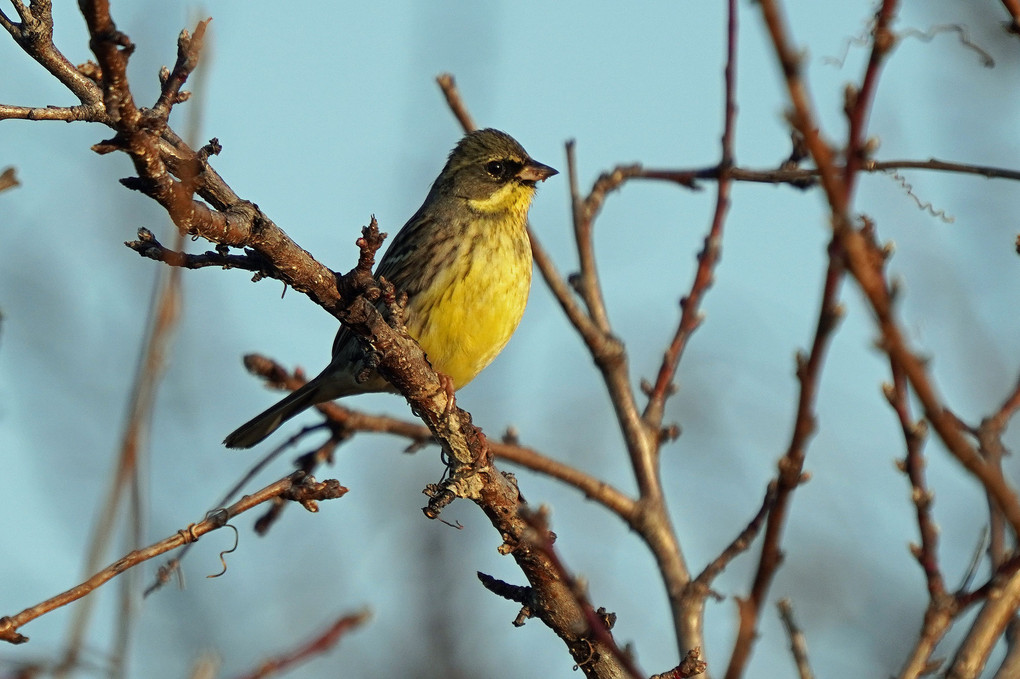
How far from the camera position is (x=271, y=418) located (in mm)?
7371

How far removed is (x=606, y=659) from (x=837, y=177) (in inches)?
93.0

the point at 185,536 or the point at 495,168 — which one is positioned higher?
the point at 495,168

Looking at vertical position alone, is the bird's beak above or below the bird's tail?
above

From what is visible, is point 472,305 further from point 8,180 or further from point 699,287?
point 8,180

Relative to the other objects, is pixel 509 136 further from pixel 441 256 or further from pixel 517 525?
pixel 517 525

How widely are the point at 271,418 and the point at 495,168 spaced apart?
219 centimetres

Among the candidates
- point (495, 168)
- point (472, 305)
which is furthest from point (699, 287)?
point (495, 168)

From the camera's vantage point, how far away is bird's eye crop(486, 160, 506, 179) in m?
7.73

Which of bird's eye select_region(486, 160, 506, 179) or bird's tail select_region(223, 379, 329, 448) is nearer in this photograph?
bird's tail select_region(223, 379, 329, 448)

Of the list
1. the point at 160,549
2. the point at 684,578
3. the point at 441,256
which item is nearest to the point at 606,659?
the point at 684,578

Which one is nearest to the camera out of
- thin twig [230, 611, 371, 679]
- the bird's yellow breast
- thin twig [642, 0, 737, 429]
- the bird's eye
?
thin twig [230, 611, 371, 679]

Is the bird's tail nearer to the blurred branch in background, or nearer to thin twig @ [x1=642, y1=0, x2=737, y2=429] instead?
thin twig @ [x1=642, y1=0, x2=737, y2=429]

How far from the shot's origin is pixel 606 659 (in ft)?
12.8

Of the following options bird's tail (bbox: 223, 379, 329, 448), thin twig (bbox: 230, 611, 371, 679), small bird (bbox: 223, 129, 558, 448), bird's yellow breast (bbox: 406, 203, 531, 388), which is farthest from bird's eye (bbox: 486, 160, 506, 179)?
thin twig (bbox: 230, 611, 371, 679)
